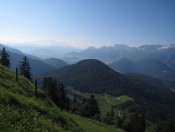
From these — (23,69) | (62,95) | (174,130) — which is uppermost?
(23,69)

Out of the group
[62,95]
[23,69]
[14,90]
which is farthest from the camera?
[62,95]

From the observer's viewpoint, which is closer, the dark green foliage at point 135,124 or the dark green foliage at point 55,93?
the dark green foliage at point 55,93

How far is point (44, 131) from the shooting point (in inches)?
748

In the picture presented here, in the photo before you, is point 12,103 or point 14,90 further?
point 14,90

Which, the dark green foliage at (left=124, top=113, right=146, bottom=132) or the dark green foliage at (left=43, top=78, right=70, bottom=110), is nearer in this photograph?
the dark green foliage at (left=43, top=78, right=70, bottom=110)

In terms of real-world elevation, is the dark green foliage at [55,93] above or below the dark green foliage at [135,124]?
above

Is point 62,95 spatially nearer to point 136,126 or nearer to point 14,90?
point 136,126

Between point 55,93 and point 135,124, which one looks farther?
point 135,124

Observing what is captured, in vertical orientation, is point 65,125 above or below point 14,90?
below

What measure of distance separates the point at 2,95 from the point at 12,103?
0.94m

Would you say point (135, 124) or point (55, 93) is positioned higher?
point (55, 93)

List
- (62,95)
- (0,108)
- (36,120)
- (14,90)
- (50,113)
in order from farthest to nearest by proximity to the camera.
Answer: (62,95)
(14,90)
(50,113)
(36,120)
(0,108)

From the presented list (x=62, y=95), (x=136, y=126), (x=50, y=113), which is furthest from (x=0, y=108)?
(x=136, y=126)

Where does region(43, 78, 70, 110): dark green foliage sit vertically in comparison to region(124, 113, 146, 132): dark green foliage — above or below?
above
